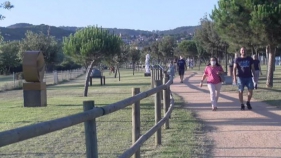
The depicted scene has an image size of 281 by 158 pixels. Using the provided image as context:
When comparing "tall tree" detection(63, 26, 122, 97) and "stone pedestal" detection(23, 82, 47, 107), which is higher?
"tall tree" detection(63, 26, 122, 97)

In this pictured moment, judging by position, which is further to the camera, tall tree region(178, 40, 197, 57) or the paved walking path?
tall tree region(178, 40, 197, 57)

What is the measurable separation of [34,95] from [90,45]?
7.87m

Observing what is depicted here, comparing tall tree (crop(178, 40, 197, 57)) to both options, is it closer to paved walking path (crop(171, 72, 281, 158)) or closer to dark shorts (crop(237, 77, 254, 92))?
paved walking path (crop(171, 72, 281, 158))

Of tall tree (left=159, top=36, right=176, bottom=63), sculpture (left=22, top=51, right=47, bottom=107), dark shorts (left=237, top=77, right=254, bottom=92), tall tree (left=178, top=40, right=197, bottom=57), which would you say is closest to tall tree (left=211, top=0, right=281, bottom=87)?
dark shorts (left=237, top=77, right=254, bottom=92)

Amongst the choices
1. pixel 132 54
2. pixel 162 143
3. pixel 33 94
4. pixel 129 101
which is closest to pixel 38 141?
pixel 162 143

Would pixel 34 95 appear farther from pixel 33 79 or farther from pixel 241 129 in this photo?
pixel 241 129

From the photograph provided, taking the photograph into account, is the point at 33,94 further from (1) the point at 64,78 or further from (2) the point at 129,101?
(1) the point at 64,78

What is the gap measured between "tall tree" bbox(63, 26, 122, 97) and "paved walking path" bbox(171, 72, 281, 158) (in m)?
13.5

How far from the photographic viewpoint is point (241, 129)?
1062 centimetres

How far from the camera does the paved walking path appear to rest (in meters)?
8.26

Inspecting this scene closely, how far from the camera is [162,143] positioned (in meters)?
9.27

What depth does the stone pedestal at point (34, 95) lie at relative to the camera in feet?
70.0

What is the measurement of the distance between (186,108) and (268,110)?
2.71 metres

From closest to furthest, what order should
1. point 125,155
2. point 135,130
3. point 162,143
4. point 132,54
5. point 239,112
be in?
point 125,155 → point 135,130 → point 162,143 → point 239,112 → point 132,54
